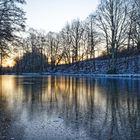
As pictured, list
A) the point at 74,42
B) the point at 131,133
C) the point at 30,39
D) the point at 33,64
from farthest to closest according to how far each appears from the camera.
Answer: the point at 33,64
the point at 30,39
the point at 74,42
the point at 131,133

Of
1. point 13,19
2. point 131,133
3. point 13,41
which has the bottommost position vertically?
point 131,133

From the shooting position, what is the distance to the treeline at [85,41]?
51156 millimetres

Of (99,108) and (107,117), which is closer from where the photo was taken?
(107,117)

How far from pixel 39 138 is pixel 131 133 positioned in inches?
86.2

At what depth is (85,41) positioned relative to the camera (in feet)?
270

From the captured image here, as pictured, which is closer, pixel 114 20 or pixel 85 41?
pixel 114 20

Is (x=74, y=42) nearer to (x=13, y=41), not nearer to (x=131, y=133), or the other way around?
(x=13, y=41)

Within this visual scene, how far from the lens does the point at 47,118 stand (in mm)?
9492

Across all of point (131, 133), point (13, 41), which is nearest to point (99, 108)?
point (131, 133)

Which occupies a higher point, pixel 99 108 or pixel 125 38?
pixel 125 38

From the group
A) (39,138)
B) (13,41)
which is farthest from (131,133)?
(13,41)

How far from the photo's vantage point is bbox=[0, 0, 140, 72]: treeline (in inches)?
2014

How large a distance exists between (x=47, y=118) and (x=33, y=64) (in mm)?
98669

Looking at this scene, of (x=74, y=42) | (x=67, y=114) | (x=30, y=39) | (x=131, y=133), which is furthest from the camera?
(x=30, y=39)
